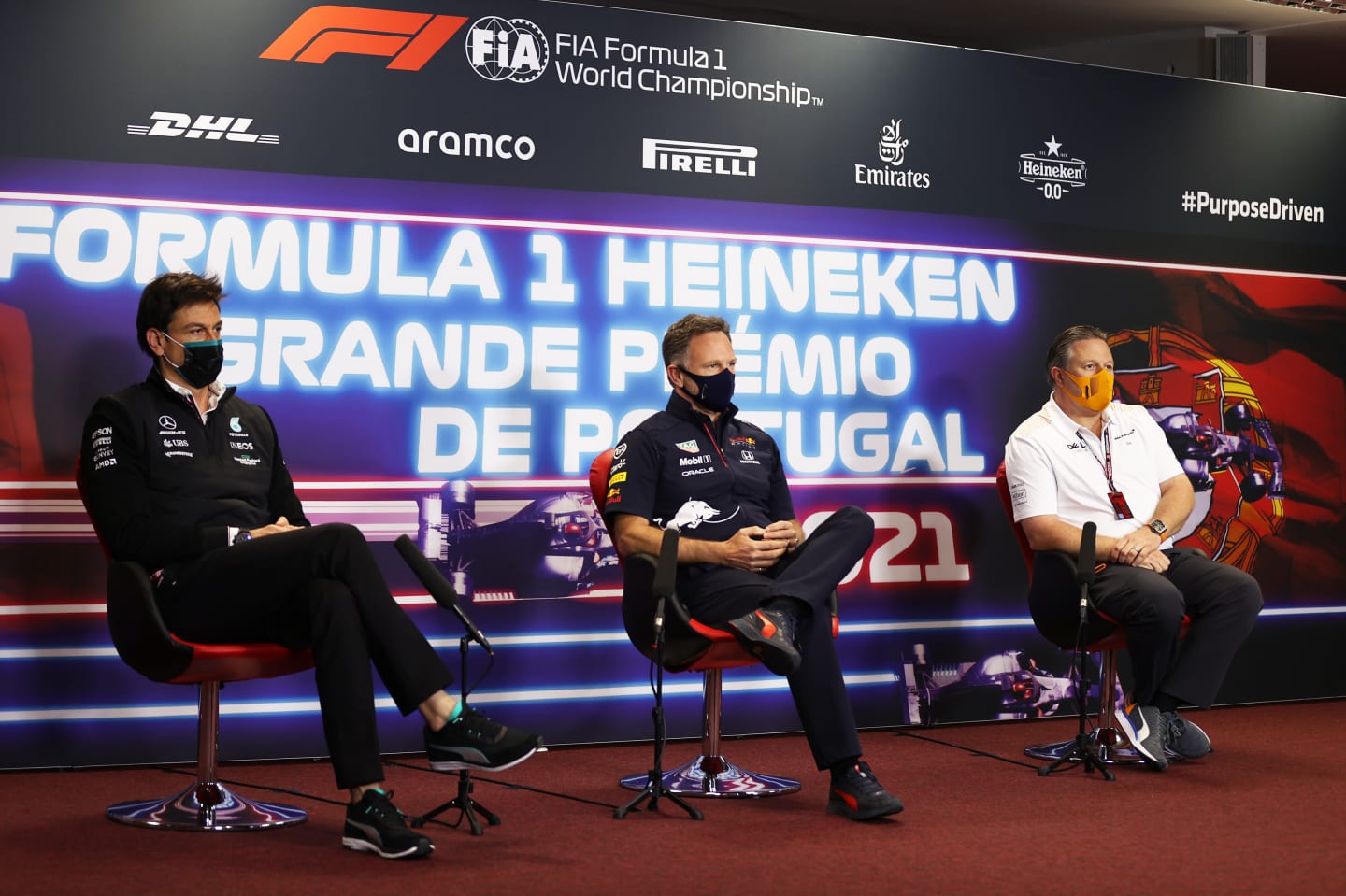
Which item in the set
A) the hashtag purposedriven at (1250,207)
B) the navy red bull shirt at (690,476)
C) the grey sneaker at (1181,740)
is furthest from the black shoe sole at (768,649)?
the hashtag purposedriven at (1250,207)

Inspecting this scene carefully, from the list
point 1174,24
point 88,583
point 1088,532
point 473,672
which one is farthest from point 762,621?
point 1174,24

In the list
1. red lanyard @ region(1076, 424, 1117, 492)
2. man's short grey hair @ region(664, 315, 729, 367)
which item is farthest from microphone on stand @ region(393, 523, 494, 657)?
red lanyard @ region(1076, 424, 1117, 492)

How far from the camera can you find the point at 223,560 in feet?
10.7

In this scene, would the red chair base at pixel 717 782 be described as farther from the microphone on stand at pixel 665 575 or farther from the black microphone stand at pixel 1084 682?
the black microphone stand at pixel 1084 682

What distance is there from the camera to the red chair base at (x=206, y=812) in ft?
10.9

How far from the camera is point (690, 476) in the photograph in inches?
154

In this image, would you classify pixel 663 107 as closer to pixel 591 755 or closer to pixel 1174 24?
pixel 591 755

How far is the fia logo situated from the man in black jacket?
1490 mm

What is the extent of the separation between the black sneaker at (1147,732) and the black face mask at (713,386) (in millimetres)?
Result: 1600

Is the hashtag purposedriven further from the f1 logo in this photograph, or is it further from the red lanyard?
the f1 logo

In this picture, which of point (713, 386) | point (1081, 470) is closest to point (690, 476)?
point (713, 386)

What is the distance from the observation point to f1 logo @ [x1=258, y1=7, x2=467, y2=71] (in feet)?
14.7

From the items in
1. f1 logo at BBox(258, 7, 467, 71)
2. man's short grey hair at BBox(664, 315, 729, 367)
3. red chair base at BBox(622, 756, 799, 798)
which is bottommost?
red chair base at BBox(622, 756, 799, 798)

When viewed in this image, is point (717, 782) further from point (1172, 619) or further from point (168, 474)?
point (168, 474)
